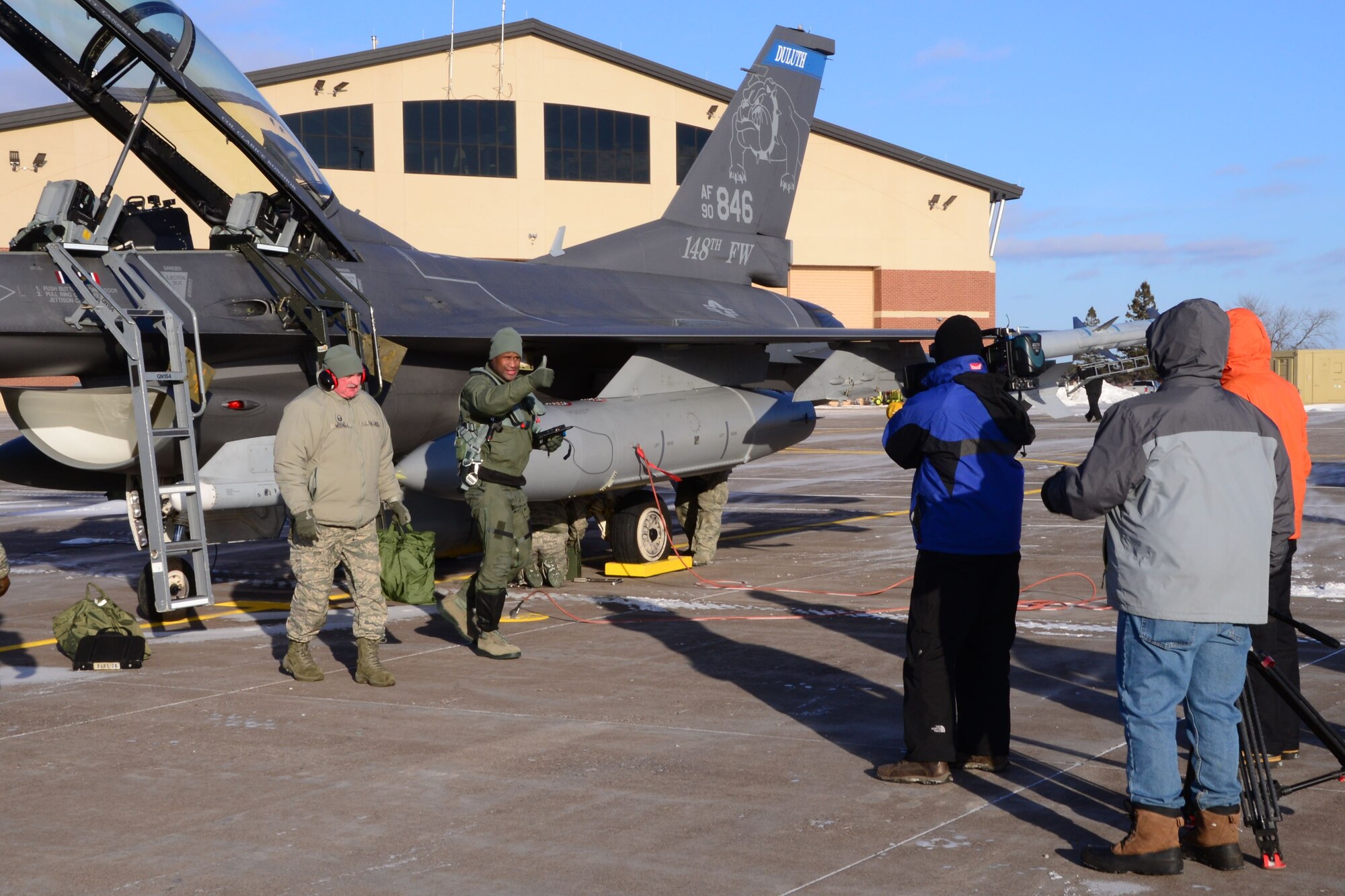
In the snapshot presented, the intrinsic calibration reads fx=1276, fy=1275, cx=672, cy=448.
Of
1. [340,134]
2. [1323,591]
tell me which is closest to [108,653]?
[1323,591]

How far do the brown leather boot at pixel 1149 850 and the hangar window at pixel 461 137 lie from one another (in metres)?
42.1

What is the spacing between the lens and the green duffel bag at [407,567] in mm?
8516

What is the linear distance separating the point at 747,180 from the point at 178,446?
8.61 metres

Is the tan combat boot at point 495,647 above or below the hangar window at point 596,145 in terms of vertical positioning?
below

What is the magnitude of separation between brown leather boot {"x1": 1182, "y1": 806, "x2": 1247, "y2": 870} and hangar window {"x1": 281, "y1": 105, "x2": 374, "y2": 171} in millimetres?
40908

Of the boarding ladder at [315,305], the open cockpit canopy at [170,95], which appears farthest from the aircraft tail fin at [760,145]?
the open cockpit canopy at [170,95]

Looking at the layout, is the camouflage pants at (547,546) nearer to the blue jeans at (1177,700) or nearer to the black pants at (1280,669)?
the black pants at (1280,669)

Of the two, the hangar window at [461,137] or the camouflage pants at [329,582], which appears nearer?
the camouflage pants at [329,582]

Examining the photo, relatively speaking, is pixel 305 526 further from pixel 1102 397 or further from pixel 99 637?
pixel 1102 397

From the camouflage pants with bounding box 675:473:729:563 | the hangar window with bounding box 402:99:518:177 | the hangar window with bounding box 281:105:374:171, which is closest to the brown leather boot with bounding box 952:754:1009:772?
the camouflage pants with bounding box 675:473:729:563

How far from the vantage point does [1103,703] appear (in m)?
6.54

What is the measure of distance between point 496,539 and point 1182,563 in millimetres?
4719

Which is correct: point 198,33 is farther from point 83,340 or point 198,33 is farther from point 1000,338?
point 1000,338

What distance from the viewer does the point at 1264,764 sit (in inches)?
173
